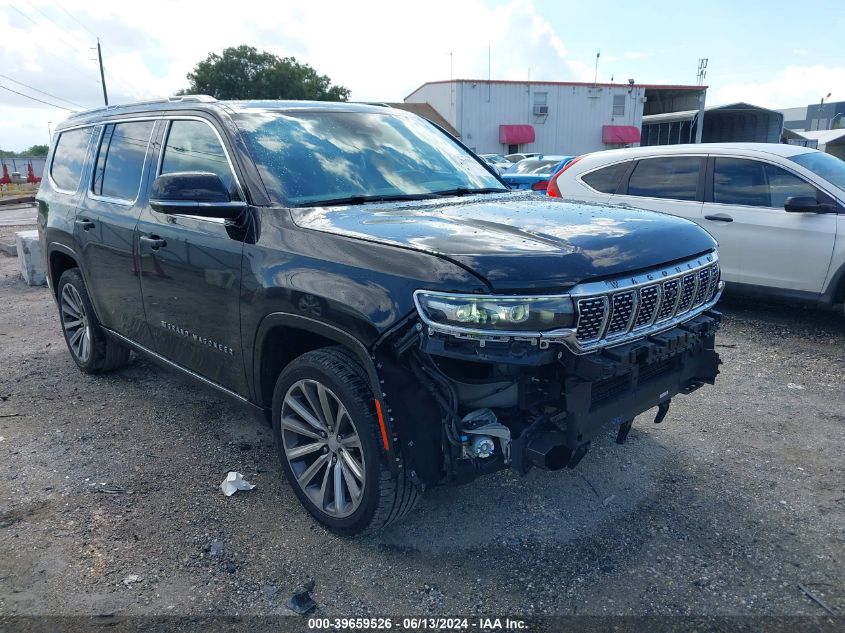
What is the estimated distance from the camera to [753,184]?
253 inches

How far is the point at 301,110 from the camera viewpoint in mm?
3762

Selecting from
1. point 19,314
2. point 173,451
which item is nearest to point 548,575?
point 173,451

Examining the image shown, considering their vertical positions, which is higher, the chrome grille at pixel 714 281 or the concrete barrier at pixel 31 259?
the chrome grille at pixel 714 281

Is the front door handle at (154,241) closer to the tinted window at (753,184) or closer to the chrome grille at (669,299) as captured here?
the chrome grille at (669,299)

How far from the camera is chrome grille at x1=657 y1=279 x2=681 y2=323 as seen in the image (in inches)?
111

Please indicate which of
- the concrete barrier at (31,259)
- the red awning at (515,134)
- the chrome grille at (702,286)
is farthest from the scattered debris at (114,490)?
the red awning at (515,134)

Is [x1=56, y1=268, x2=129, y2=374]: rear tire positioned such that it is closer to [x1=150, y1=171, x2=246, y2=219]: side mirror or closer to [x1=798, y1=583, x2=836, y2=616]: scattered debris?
[x1=150, y1=171, x2=246, y2=219]: side mirror

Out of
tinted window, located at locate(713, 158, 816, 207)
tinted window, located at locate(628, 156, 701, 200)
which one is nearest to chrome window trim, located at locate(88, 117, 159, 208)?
tinted window, located at locate(628, 156, 701, 200)

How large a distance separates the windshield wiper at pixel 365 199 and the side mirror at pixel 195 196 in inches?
13.9

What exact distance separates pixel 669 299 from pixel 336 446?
1.64 m

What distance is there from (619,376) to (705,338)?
0.73 metres

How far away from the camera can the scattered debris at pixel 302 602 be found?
8.45 feet

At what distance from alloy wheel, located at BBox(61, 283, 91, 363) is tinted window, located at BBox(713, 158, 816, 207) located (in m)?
6.08

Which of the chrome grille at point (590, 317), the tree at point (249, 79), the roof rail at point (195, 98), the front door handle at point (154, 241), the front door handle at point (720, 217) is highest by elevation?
the tree at point (249, 79)
